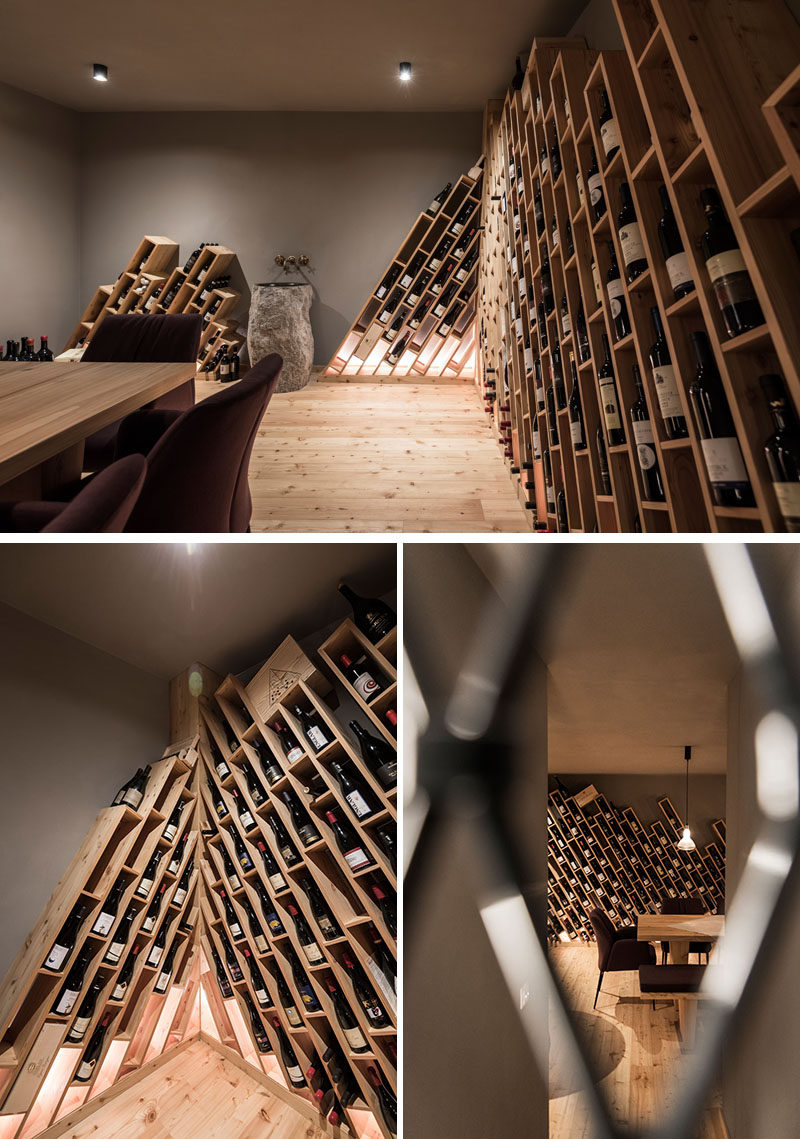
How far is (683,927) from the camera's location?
613mm

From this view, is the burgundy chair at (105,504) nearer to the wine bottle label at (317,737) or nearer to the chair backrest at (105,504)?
the chair backrest at (105,504)

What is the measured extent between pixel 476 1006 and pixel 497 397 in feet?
13.0

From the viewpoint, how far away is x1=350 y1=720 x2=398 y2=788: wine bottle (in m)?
0.63

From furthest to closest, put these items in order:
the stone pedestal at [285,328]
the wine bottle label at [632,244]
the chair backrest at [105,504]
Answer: the stone pedestal at [285,328], the wine bottle label at [632,244], the chair backrest at [105,504]

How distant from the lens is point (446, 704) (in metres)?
0.67

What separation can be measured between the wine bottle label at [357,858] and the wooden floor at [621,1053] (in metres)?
0.20

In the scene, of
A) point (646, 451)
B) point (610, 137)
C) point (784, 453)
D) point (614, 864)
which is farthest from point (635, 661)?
point (610, 137)

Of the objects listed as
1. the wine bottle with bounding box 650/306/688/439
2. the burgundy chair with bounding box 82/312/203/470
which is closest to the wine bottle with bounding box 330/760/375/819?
the wine bottle with bounding box 650/306/688/439

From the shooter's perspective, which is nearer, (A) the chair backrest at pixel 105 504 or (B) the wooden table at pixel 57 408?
(A) the chair backrest at pixel 105 504

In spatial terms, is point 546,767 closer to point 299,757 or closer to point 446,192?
point 299,757

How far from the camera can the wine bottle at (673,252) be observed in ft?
4.40

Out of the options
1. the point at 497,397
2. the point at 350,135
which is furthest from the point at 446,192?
the point at 497,397

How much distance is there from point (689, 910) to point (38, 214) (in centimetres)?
467

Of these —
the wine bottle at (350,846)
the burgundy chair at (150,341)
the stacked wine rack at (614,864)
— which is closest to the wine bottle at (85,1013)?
the wine bottle at (350,846)
